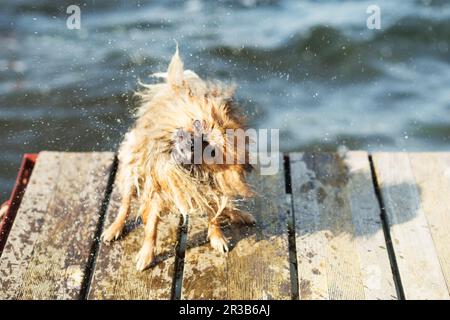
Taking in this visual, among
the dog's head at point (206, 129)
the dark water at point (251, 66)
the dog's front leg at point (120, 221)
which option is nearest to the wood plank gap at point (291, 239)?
the dog's head at point (206, 129)

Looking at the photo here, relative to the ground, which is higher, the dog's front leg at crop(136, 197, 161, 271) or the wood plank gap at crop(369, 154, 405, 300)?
the dog's front leg at crop(136, 197, 161, 271)

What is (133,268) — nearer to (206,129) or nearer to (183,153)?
(183,153)

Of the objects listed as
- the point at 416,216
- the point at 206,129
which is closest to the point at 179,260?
the point at 206,129

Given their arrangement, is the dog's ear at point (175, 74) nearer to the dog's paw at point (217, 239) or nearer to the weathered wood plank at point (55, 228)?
the dog's paw at point (217, 239)

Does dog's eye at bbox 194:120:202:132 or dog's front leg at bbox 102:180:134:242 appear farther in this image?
dog's front leg at bbox 102:180:134:242

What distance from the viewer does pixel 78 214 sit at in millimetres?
3680

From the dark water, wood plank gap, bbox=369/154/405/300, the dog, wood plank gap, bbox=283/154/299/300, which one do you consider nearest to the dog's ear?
the dog

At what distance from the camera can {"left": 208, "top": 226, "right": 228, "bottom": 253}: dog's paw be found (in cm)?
339

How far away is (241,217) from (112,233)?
0.80 metres

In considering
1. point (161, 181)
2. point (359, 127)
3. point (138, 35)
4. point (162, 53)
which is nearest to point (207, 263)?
point (161, 181)

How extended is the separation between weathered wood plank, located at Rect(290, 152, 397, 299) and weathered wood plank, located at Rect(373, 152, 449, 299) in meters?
0.10

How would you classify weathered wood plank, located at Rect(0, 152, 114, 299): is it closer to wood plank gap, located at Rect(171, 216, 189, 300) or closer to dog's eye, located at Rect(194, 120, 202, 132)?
wood plank gap, located at Rect(171, 216, 189, 300)

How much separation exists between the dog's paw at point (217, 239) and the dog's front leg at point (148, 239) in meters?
0.34

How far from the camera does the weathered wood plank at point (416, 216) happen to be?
3293mm
